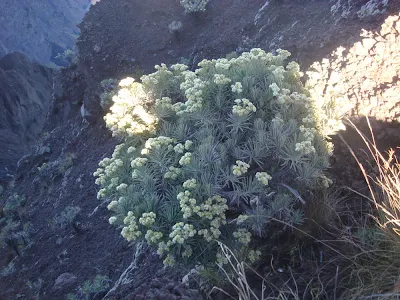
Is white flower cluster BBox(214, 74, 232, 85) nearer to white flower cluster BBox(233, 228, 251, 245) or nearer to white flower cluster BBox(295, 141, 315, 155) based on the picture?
white flower cluster BBox(295, 141, 315, 155)

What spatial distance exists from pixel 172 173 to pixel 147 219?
41 centimetres

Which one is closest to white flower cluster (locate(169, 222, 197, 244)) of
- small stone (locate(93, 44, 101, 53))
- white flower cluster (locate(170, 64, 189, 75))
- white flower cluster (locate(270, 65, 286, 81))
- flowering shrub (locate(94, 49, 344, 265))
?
flowering shrub (locate(94, 49, 344, 265))

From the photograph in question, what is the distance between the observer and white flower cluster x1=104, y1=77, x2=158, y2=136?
3057 millimetres

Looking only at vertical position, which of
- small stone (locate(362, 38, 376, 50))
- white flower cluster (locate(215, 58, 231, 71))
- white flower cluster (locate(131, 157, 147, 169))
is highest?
white flower cluster (locate(215, 58, 231, 71))

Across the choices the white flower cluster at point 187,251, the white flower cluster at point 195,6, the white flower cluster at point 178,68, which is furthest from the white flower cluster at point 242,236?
the white flower cluster at point 195,6

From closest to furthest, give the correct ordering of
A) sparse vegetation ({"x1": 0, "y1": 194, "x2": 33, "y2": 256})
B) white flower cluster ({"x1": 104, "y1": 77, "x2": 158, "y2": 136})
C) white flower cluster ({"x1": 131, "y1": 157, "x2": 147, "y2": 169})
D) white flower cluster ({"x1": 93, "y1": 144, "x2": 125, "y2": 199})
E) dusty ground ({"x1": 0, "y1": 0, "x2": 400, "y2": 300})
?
white flower cluster ({"x1": 131, "y1": 157, "x2": 147, "y2": 169}) → white flower cluster ({"x1": 93, "y1": 144, "x2": 125, "y2": 199}) → white flower cluster ({"x1": 104, "y1": 77, "x2": 158, "y2": 136}) → dusty ground ({"x1": 0, "y1": 0, "x2": 400, "y2": 300}) → sparse vegetation ({"x1": 0, "y1": 194, "x2": 33, "y2": 256})

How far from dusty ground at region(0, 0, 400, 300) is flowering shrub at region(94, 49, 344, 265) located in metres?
0.56

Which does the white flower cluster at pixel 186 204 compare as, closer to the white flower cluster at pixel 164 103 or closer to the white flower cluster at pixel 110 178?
the white flower cluster at pixel 110 178

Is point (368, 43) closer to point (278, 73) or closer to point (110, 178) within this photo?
point (278, 73)

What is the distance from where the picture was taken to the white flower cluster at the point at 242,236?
8.31 feet

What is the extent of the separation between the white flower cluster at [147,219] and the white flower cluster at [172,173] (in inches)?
12.4

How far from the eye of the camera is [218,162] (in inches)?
103

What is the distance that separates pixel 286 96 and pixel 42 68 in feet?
44.5

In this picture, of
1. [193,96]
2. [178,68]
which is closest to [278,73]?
[193,96]
